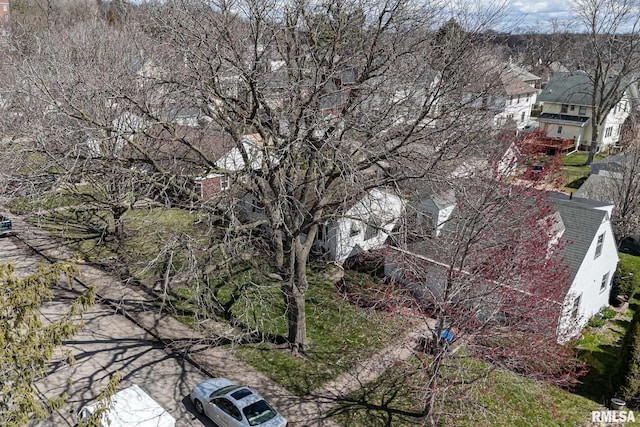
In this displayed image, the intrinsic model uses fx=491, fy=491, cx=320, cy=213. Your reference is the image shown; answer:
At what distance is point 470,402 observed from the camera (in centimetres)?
1277

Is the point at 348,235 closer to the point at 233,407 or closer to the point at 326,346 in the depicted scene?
the point at 326,346

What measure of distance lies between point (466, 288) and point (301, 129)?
6350 mm

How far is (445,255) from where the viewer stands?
14.1 meters

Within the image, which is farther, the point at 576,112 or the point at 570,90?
the point at 570,90

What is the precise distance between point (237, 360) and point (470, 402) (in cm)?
721

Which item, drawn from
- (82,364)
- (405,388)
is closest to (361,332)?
(405,388)

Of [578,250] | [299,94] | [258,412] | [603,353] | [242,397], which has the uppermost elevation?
[299,94]

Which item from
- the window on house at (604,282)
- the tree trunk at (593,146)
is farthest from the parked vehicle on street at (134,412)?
the tree trunk at (593,146)

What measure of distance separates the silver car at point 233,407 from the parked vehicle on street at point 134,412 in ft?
3.21

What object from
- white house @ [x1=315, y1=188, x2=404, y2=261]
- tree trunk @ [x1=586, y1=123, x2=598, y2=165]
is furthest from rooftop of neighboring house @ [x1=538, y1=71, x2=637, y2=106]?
white house @ [x1=315, y1=188, x2=404, y2=261]

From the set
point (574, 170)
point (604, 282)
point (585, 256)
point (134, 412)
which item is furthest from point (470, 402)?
point (574, 170)

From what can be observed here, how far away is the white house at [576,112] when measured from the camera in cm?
5091

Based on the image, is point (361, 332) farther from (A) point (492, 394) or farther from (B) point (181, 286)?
(B) point (181, 286)

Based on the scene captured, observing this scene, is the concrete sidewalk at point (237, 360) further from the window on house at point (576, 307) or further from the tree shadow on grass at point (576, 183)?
the tree shadow on grass at point (576, 183)
